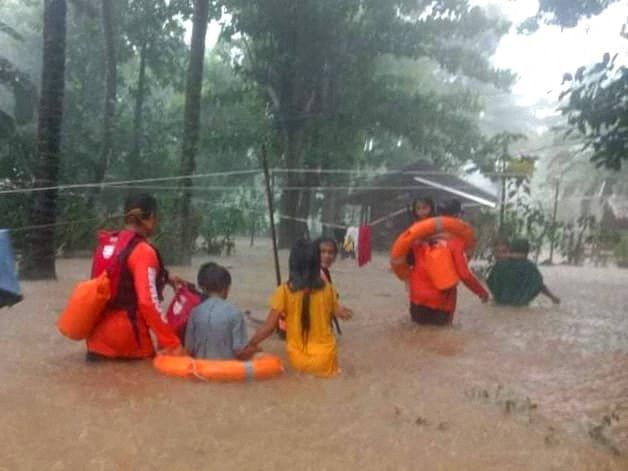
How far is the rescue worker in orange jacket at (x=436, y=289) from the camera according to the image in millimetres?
7121

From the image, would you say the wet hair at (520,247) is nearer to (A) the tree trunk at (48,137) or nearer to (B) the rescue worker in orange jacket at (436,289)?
(B) the rescue worker in orange jacket at (436,289)

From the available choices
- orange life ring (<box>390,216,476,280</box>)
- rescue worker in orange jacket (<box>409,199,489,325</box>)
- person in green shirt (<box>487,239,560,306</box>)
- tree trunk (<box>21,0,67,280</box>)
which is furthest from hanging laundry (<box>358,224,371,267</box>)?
tree trunk (<box>21,0,67,280</box>)

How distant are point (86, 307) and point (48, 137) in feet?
19.9

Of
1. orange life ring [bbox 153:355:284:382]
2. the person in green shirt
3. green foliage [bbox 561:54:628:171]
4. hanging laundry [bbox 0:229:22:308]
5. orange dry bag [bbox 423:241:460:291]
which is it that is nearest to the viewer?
hanging laundry [bbox 0:229:22:308]

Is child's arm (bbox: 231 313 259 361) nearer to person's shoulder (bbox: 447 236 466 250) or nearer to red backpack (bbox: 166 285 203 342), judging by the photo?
red backpack (bbox: 166 285 203 342)

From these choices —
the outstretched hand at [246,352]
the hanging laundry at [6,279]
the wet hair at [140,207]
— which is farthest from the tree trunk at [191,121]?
the hanging laundry at [6,279]

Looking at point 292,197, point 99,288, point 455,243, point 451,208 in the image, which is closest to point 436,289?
point 455,243

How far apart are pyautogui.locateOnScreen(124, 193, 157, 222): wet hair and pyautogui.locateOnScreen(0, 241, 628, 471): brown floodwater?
1.07 m

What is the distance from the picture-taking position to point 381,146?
3120 centimetres

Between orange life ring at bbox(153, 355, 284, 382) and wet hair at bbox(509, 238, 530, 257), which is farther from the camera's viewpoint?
wet hair at bbox(509, 238, 530, 257)

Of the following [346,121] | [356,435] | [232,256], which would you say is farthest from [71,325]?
[346,121]

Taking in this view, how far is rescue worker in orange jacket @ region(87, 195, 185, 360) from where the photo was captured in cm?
493

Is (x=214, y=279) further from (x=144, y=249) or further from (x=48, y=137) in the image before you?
(x=48, y=137)

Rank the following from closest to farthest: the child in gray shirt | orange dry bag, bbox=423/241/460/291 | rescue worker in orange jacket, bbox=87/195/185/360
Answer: rescue worker in orange jacket, bbox=87/195/185/360 < the child in gray shirt < orange dry bag, bbox=423/241/460/291
